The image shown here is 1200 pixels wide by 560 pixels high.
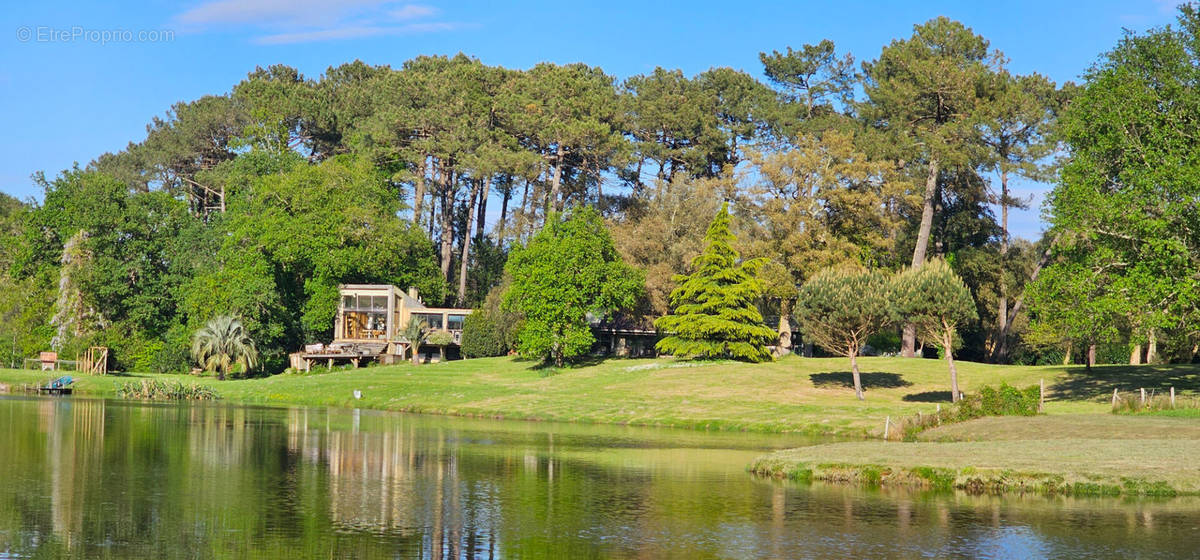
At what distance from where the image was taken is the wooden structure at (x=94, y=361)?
83.8 m

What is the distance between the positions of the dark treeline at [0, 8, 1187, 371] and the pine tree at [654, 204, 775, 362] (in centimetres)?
518

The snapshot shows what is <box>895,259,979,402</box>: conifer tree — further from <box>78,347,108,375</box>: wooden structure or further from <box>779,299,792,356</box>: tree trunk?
<box>78,347,108,375</box>: wooden structure

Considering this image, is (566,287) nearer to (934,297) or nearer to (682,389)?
(682,389)

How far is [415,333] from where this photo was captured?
8319cm

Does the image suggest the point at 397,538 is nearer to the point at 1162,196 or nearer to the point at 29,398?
the point at 1162,196

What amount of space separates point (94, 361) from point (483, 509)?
226 feet

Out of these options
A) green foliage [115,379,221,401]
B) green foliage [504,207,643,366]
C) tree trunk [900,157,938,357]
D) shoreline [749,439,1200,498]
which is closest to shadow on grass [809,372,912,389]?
tree trunk [900,157,938,357]

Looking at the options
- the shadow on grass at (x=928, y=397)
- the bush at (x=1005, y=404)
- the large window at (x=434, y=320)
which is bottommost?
the shadow on grass at (x=928, y=397)

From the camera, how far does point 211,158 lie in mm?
113812

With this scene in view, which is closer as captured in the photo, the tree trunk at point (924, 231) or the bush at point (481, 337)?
the tree trunk at point (924, 231)

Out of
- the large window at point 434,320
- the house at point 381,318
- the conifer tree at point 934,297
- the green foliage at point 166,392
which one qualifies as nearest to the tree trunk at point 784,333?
the house at point 381,318

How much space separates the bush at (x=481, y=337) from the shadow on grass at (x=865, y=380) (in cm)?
2673

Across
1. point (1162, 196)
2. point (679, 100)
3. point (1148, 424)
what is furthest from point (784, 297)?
point (1148, 424)

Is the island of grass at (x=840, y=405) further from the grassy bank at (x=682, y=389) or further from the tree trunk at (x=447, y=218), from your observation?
the tree trunk at (x=447, y=218)
